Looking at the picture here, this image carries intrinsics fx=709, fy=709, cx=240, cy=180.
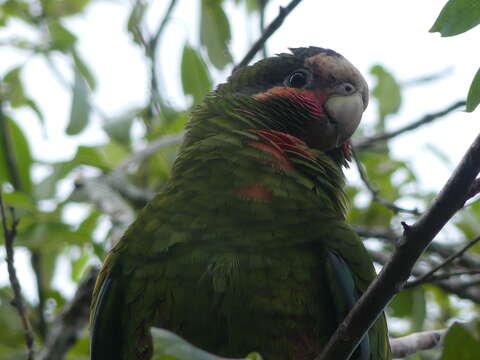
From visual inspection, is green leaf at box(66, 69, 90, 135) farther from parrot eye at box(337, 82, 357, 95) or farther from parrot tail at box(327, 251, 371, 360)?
parrot tail at box(327, 251, 371, 360)

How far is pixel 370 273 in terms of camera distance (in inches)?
86.7

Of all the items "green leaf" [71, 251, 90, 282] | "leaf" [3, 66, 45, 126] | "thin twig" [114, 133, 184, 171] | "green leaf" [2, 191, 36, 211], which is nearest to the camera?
"green leaf" [2, 191, 36, 211]

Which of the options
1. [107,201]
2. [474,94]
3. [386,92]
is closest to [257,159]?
[474,94]

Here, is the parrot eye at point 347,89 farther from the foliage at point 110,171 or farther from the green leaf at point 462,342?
→ the green leaf at point 462,342

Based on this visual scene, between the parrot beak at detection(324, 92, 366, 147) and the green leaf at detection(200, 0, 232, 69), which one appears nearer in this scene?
the parrot beak at detection(324, 92, 366, 147)

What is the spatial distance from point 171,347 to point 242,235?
93cm

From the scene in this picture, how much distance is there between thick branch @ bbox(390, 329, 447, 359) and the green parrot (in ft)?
0.48

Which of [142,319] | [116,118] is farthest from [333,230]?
[116,118]

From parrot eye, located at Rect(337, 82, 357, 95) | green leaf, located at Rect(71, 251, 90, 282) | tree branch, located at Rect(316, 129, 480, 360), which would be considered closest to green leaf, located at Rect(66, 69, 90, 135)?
green leaf, located at Rect(71, 251, 90, 282)

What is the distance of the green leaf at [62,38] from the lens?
3729mm

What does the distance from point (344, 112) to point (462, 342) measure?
1.51 m

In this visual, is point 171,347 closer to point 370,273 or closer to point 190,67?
point 370,273

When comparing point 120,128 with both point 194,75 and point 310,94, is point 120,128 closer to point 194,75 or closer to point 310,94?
point 194,75

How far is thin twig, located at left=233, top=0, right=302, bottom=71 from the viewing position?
109 inches
